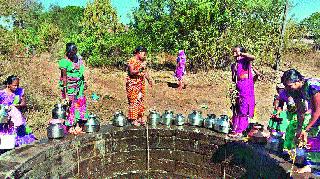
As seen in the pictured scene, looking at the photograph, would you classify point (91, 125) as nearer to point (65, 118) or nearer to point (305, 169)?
point (65, 118)

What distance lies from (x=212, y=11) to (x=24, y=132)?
14268 mm

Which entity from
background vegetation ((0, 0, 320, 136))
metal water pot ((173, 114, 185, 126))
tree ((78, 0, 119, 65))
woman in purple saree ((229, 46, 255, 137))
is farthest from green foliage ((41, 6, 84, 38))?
woman in purple saree ((229, 46, 255, 137))

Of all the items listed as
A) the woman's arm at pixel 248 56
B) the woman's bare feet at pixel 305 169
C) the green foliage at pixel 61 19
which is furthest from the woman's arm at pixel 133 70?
the green foliage at pixel 61 19

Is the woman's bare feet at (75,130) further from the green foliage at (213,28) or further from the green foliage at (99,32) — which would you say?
the green foliage at (99,32)

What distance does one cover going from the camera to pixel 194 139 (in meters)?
5.81

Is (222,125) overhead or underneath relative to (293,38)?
underneath

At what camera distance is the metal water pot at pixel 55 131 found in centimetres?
502

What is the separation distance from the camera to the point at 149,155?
6062 mm

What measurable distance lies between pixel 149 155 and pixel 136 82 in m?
1.30

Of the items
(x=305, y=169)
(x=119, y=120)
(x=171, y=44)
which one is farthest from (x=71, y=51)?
(x=171, y=44)

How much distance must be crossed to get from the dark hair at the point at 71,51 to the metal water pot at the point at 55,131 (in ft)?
3.52

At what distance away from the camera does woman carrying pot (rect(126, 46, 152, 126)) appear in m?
5.94

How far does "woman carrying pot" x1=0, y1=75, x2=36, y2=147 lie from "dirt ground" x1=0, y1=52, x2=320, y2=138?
2.35 metres

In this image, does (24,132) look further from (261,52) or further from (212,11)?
(261,52)
